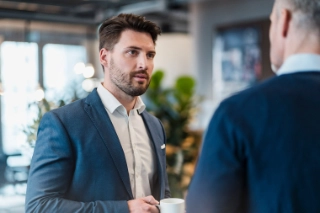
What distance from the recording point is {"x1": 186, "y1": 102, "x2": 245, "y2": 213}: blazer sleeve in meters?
0.86

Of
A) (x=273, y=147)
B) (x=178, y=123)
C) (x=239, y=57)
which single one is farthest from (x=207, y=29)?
(x=273, y=147)

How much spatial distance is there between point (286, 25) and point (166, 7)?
5.38 meters

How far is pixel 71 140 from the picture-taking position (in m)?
1.32

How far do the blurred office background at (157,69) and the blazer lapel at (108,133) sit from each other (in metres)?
0.79

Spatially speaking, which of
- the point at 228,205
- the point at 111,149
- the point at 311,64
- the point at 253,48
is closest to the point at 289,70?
the point at 311,64

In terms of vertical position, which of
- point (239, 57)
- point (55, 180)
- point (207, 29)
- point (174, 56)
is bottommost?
point (55, 180)

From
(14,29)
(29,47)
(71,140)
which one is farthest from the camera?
(14,29)

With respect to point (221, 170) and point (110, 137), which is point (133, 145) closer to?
point (110, 137)

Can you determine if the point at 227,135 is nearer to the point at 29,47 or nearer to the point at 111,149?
the point at 111,149

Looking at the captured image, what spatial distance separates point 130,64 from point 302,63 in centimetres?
65

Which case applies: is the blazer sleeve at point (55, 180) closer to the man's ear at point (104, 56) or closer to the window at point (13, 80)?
the man's ear at point (104, 56)

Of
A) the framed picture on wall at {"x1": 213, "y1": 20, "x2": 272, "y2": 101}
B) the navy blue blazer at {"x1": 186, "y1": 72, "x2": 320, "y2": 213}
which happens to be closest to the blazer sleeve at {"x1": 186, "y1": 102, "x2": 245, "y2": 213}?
the navy blue blazer at {"x1": 186, "y1": 72, "x2": 320, "y2": 213}

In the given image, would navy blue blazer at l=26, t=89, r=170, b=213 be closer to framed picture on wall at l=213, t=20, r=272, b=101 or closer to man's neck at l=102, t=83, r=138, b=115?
man's neck at l=102, t=83, r=138, b=115

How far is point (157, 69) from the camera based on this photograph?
6.50 metres
